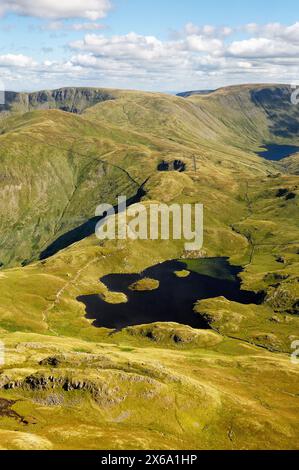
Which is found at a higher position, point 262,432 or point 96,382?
point 96,382

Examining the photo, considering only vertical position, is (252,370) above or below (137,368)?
below

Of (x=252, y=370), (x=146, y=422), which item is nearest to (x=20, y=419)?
(x=146, y=422)

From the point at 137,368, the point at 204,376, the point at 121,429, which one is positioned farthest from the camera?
the point at 204,376

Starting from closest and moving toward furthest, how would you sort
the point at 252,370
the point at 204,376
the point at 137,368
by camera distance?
the point at 137,368, the point at 204,376, the point at 252,370

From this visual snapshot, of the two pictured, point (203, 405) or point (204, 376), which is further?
point (204, 376)
